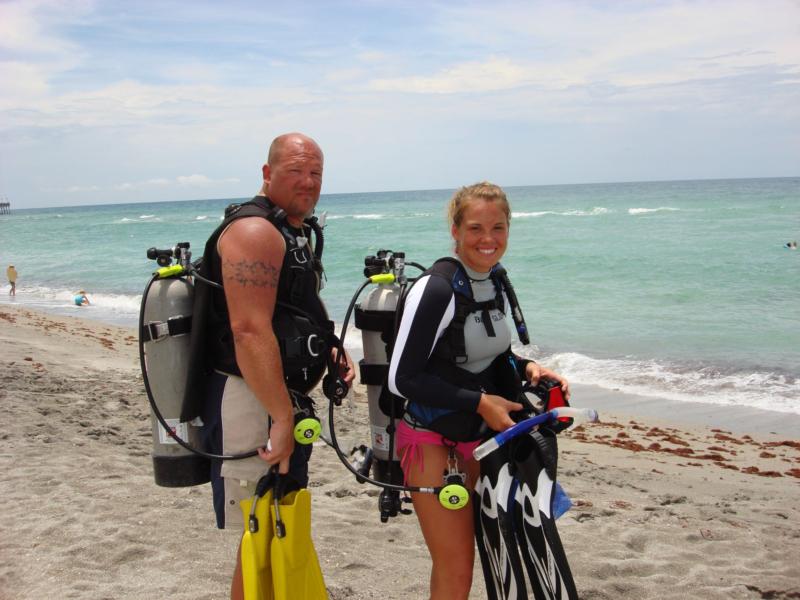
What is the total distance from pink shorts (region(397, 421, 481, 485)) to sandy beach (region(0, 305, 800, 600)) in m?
0.79

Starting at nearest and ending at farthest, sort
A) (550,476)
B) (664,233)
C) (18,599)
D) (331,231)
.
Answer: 1. (550,476)
2. (18,599)
3. (664,233)
4. (331,231)

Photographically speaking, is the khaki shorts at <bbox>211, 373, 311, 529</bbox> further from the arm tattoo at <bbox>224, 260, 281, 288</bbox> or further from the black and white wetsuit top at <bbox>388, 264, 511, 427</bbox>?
the black and white wetsuit top at <bbox>388, 264, 511, 427</bbox>

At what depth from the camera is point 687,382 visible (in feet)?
34.7

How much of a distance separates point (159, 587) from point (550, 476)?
237 centimetres

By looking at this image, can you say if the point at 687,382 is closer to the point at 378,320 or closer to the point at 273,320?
the point at 378,320

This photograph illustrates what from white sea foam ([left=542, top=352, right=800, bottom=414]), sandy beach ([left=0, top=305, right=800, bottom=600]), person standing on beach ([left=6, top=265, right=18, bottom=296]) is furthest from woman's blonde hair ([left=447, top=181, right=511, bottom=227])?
person standing on beach ([left=6, top=265, right=18, bottom=296])

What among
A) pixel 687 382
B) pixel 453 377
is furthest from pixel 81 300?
pixel 453 377

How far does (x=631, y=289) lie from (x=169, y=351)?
18.5 metres

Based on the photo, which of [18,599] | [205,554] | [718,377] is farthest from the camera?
[718,377]

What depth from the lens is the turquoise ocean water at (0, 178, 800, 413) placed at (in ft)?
36.6

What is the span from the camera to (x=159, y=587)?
150 inches

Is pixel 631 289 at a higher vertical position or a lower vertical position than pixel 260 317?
lower

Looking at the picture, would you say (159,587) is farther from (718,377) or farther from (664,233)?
(664,233)

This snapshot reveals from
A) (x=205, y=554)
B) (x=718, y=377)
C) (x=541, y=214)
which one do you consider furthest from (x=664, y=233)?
(x=205, y=554)
